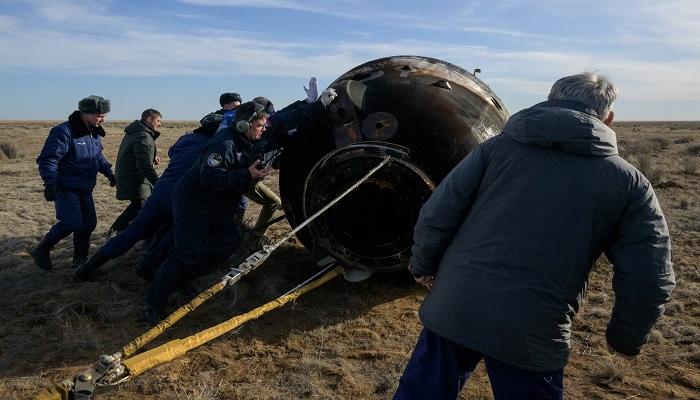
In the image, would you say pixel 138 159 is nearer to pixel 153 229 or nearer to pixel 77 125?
pixel 77 125

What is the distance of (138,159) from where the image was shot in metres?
6.79

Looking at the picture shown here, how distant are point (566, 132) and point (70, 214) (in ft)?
17.4

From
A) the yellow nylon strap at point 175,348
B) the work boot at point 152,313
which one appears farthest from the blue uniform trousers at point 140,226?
the yellow nylon strap at point 175,348

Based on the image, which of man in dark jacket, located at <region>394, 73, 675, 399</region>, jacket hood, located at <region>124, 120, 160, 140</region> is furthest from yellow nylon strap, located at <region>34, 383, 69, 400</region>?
jacket hood, located at <region>124, 120, 160, 140</region>

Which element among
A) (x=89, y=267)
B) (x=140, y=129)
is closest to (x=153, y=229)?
(x=89, y=267)

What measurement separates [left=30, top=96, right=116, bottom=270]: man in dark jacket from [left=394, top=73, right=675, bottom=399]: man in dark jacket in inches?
184

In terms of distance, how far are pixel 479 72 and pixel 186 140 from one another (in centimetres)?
308

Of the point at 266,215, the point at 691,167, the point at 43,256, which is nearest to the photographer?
the point at 43,256

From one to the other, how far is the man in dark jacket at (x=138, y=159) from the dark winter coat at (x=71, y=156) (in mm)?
495

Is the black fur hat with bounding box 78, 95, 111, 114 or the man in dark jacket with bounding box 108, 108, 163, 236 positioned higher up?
the black fur hat with bounding box 78, 95, 111, 114

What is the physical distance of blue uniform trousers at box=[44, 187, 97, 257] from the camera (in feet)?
19.6

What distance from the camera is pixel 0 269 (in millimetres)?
6324

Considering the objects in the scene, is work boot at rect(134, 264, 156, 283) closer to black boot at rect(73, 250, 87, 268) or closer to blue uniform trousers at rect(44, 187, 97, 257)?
blue uniform trousers at rect(44, 187, 97, 257)

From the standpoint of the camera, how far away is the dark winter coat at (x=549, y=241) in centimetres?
227
